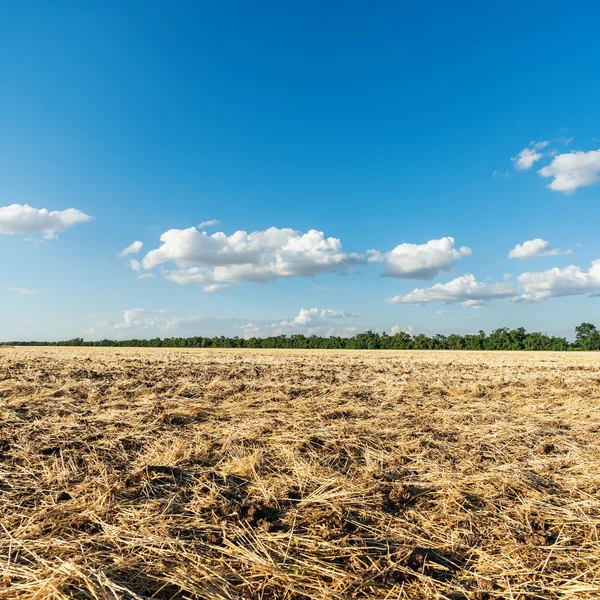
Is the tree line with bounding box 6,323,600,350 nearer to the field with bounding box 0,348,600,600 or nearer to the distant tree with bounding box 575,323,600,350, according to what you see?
the distant tree with bounding box 575,323,600,350

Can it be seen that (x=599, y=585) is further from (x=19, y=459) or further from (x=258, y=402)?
(x=258, y=402)

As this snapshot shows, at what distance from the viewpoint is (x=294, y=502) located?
3.56 m

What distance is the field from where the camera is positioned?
8.26ft

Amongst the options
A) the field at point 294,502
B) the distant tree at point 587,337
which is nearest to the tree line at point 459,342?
the distant tree at point 587,337

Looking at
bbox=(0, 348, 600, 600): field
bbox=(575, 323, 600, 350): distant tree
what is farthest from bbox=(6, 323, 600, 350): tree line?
bbox=(0, 348, 600, 600): field

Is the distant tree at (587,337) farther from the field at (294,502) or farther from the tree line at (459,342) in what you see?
the field at (294,502)

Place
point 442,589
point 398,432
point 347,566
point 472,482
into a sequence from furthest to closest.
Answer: point 398,432 < point 472,482 < point 347,566 < point 442,589

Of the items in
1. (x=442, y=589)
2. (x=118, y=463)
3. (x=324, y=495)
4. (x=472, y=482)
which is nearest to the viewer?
(x=442, y=589)

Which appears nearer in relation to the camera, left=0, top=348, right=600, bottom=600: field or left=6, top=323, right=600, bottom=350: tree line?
left=0, top=348, right=600, bottom=600: field

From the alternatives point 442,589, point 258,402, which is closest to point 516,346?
point 258,402

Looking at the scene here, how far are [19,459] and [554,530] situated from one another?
520cm

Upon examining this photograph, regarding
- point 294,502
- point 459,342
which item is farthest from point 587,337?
point 294,502

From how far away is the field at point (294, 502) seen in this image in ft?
8.26

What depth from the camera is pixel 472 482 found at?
413 centimetres
